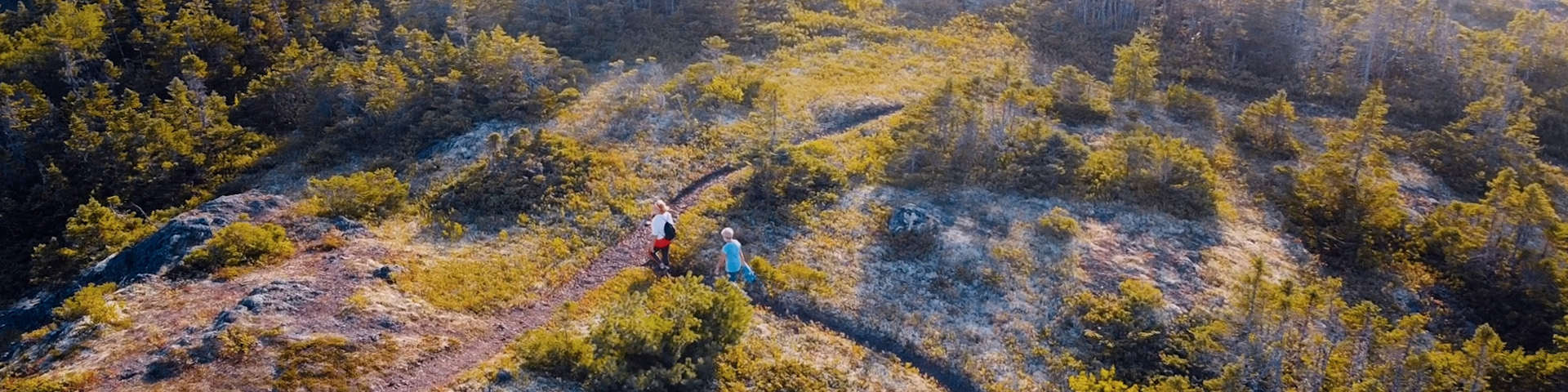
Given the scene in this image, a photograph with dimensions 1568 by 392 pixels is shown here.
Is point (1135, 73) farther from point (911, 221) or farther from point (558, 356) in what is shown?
point (558, 356)

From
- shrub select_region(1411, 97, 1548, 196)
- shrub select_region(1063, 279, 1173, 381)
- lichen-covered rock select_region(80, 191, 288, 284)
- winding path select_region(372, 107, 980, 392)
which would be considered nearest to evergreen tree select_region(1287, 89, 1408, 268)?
shrub select_region(1411, 97, 1548, 196)

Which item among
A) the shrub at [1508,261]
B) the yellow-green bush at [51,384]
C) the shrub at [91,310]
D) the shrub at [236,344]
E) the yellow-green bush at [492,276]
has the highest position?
the shrub at [91,310]

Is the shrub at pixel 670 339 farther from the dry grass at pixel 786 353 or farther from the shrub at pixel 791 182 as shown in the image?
the shrub at pixel 791 182

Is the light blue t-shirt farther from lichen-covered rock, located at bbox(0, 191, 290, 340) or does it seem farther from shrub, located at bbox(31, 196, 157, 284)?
shrub, located at bbox(31, 196, 157, 284)

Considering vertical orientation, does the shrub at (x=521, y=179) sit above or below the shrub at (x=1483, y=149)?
above

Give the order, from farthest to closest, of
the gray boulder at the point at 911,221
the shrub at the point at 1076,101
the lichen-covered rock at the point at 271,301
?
the shrub at the point at 1076,101 < the gray boulder at the point at 911,221 < the lichen-covered rock at the point at 271,301

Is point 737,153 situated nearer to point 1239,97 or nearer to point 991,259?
point 991,259

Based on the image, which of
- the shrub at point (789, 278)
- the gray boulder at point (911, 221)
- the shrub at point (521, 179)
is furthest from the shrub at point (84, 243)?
the gray boulder at point (911, 221)

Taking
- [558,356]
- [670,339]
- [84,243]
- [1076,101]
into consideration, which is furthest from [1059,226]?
[84,243]
